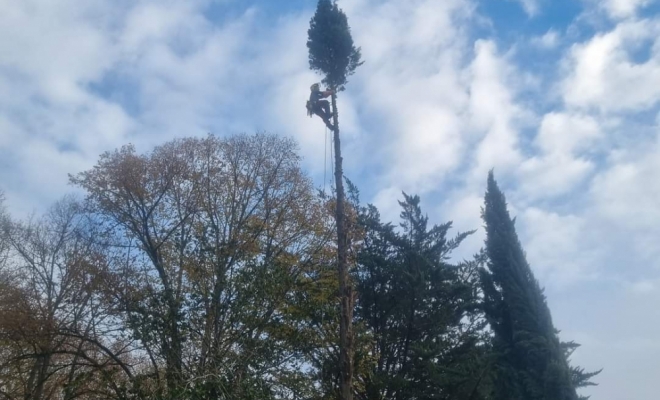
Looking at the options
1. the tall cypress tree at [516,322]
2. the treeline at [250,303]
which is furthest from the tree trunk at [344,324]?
the tall cypress tree at [516,322]

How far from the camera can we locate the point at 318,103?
11.9m

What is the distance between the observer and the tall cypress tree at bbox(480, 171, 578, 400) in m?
17.9

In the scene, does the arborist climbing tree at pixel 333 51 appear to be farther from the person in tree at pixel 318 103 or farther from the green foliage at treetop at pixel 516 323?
the green foliage at treetop at pixel 516 323

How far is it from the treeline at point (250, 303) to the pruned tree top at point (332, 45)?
3.02 metres

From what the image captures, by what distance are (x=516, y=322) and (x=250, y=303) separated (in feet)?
30.7

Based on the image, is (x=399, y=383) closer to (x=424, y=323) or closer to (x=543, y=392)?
(x=424, y=323)

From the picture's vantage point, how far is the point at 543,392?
1786 centimetres

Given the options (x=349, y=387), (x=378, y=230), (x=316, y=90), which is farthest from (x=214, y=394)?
(x=378, y=230)

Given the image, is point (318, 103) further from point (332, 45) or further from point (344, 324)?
point (344, 324)

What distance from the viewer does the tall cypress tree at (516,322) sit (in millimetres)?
17906

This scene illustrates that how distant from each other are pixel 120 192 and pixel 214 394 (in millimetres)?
7222

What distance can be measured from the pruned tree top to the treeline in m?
3.02

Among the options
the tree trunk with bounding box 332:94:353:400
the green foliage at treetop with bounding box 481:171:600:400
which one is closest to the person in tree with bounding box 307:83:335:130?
the tree trunk with bounding box 332:94:353:400

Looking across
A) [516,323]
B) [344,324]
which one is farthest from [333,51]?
[516,323]
